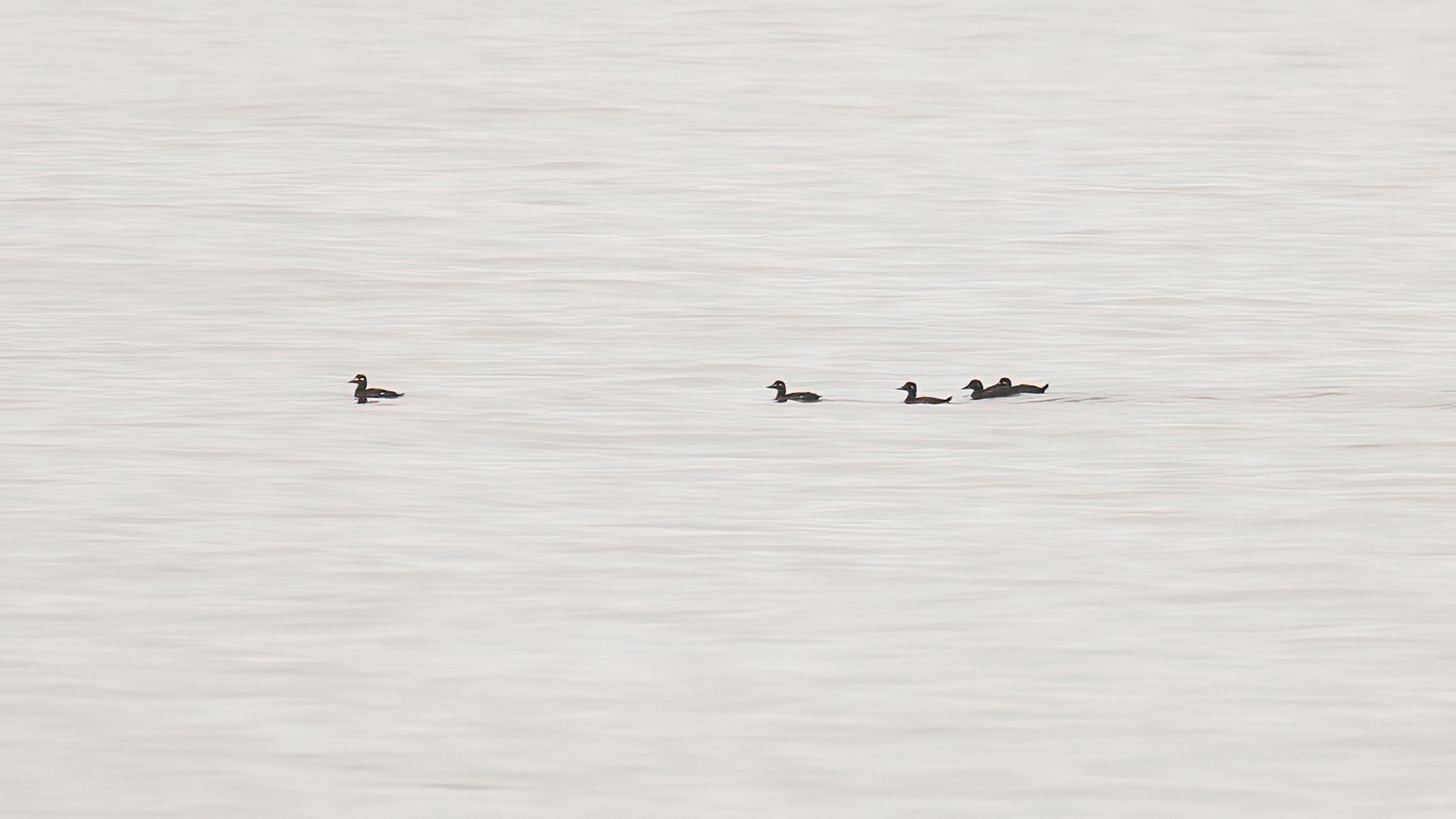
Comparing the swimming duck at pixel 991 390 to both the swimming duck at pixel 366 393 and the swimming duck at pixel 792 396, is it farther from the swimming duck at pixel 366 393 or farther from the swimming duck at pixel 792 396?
the swimming duck at pixel 366 393

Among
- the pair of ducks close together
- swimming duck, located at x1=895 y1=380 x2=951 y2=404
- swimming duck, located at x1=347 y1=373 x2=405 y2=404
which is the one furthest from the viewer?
swimming duck, located at x1=347 y1=373 x2=405 y2=404

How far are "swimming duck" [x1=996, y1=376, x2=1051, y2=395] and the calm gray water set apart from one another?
31 cm

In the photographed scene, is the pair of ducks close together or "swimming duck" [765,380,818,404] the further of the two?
"swimming duck" [765,380,818,404]

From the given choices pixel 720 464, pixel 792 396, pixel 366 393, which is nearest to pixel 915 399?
pixel 792 396

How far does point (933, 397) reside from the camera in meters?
18.4

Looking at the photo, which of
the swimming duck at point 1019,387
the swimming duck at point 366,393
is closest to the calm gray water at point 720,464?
the swimming duck at point 366,393

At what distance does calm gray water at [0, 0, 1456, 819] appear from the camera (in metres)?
10.0

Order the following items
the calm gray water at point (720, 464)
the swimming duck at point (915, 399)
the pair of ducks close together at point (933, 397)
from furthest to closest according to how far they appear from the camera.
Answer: the pair of ducks close together at point (933, 397) → the swimming duck at point (915, 399) → the calm gray water at point (720, 464)

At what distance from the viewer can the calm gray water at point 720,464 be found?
32.9 ft

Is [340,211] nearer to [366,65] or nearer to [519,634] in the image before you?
[366,65]

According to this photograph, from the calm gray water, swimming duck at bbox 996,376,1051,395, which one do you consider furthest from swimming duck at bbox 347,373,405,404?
swimming duck at bbox 996,376,1051,395

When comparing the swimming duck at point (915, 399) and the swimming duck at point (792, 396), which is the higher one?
the swimming duck at point (792, 396)

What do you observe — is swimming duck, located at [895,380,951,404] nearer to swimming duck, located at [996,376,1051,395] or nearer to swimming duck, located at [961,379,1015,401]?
swimming duck, located at [961,379,1015,401]

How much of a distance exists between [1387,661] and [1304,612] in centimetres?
93
